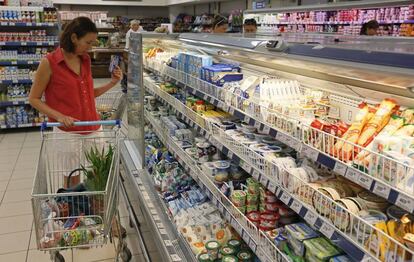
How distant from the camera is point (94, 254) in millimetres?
3189

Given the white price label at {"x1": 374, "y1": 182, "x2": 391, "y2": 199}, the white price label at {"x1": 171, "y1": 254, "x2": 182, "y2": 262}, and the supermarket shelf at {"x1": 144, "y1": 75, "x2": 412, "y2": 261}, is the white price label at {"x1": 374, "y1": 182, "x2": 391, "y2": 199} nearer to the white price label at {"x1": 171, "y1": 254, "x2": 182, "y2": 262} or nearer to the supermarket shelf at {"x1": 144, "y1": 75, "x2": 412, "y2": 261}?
the supermarket shelf at {"x1": 144, "y1": 75, "x2": 412, "y2": 261}

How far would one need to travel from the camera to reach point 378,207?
1.40m

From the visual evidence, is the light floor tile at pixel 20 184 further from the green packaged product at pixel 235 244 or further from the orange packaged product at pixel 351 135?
the orange packaged product at pixel 351 135

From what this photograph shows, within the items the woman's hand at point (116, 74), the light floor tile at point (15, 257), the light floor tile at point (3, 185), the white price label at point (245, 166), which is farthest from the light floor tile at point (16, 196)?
the white price label at point (245, 166)

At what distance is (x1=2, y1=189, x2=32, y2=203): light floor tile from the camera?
420 cm

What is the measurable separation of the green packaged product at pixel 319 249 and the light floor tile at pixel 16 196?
349cm

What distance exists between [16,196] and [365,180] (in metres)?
4.02

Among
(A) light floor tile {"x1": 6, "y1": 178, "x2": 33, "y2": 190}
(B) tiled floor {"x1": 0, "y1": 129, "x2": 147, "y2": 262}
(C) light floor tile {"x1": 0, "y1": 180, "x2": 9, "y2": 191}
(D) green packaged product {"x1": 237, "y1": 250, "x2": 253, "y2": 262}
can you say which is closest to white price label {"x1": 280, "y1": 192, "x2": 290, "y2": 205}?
(D) green packaged product {"x1": 237, "y1": 250, "x2": 253, "y2": 262}

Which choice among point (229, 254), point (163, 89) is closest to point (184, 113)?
point (163, 89)

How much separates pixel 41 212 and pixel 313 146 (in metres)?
1.62

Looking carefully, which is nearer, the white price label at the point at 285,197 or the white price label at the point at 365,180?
the white price label at the point at 365,180

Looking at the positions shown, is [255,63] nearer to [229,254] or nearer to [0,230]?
[229,254]

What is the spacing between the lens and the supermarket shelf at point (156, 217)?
2545 millimetres

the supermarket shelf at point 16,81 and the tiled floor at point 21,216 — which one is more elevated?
the supermarket shelf at point 16,81
